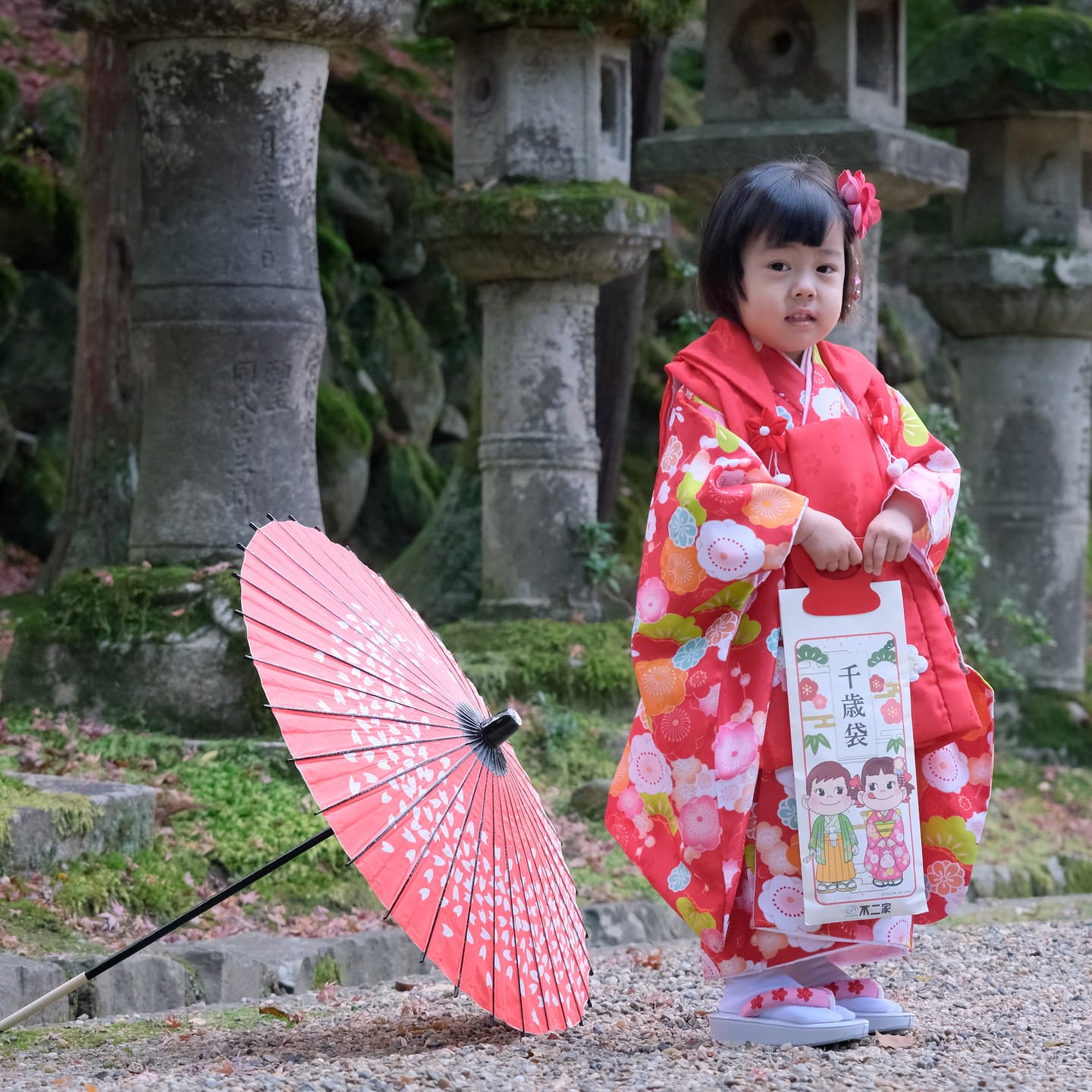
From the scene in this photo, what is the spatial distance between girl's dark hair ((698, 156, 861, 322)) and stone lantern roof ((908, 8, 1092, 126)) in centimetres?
576

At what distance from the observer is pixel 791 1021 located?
A: 132 inches

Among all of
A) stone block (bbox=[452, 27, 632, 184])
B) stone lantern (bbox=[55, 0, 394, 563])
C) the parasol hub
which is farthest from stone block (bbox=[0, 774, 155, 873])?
stone block (bbox=[452, 27, 632, 184])

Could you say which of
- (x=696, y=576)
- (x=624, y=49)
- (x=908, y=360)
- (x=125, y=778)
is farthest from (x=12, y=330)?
(x=696, y=576)

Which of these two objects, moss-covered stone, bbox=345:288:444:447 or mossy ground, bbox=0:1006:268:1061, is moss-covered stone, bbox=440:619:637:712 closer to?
mossy ground, bbox=0:1006:268:1061

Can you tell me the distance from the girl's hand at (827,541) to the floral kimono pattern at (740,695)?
0.14 ft

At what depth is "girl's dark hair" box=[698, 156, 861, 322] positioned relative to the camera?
11.3ft

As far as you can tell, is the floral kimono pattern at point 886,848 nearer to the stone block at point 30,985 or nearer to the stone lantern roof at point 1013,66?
the stone block at point 30,985

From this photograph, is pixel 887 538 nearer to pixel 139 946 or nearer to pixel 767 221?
pixel 767 221

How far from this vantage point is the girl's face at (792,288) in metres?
3.48

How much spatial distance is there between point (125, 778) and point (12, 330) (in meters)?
5.54

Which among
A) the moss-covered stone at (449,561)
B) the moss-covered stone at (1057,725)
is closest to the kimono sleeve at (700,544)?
the moss-covered stone at (449,561)

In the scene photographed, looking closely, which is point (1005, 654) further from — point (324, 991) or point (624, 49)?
point (324, 991)

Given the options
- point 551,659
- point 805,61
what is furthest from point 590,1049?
point 805,61

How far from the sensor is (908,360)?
1371 cm
